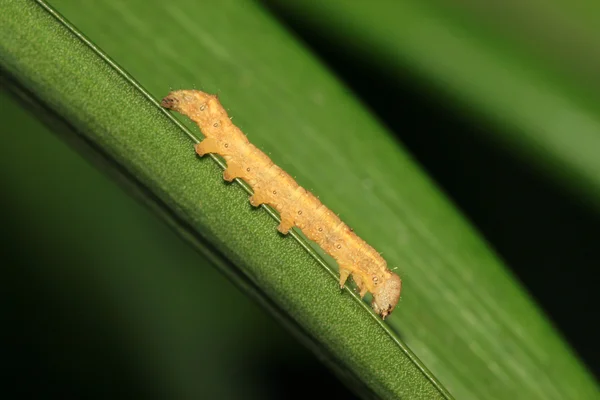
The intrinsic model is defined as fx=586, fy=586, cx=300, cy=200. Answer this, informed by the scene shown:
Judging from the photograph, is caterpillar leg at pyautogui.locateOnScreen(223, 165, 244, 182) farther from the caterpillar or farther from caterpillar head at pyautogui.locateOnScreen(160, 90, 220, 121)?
caterpillar head at pyautogui.locateOnScreen(160, 90, 220, 121)

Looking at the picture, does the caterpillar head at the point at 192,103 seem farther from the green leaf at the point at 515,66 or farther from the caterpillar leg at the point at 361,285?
the caterpillar leg at the point at 361,285

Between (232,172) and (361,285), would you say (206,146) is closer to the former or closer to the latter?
(232,172)

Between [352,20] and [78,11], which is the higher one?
[352,20]

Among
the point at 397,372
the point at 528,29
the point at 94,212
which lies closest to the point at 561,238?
the point at 528,29

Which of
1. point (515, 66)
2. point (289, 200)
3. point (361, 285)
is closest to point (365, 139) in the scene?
point (289, 200)

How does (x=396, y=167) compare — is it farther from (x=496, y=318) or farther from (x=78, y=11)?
(x=78, y=11)

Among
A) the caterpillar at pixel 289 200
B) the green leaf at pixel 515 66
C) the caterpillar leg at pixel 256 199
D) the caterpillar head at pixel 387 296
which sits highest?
the green leaf at pixel 515 66

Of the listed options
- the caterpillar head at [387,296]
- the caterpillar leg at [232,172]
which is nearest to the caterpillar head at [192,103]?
the caterpillar leg at [232,172]
